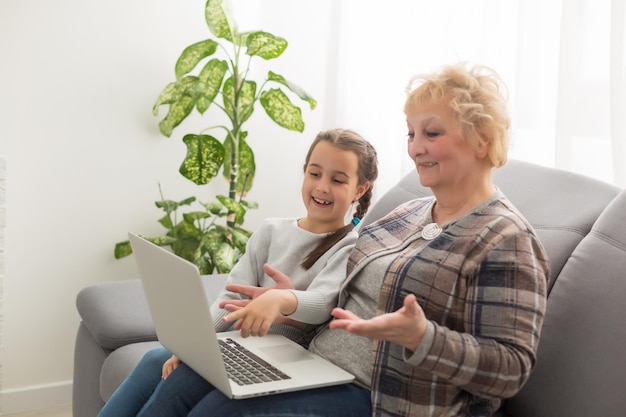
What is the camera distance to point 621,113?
196cm

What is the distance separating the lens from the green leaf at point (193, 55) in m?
2.88

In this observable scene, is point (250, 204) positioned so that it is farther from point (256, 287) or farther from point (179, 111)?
point (256, 287)

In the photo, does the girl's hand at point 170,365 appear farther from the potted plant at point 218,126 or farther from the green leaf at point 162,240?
the green leaf at point 162,240

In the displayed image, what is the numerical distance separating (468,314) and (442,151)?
0.31m

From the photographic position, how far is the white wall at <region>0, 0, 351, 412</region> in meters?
2.84

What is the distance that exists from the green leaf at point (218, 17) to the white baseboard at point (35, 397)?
1.44m

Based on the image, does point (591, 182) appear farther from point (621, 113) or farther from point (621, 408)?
point (621, 408)

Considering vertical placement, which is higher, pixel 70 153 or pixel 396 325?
pixel 70 153

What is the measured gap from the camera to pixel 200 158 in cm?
289

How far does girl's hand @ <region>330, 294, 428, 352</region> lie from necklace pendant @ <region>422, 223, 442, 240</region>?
29 centimetres

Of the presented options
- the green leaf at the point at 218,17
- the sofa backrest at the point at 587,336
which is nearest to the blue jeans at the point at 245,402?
the sofa backrest at the point at 587,336

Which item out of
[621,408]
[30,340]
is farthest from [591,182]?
[30,340]

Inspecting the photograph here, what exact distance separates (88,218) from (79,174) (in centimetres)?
17

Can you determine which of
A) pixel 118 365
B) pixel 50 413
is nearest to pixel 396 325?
pixel 118 365
